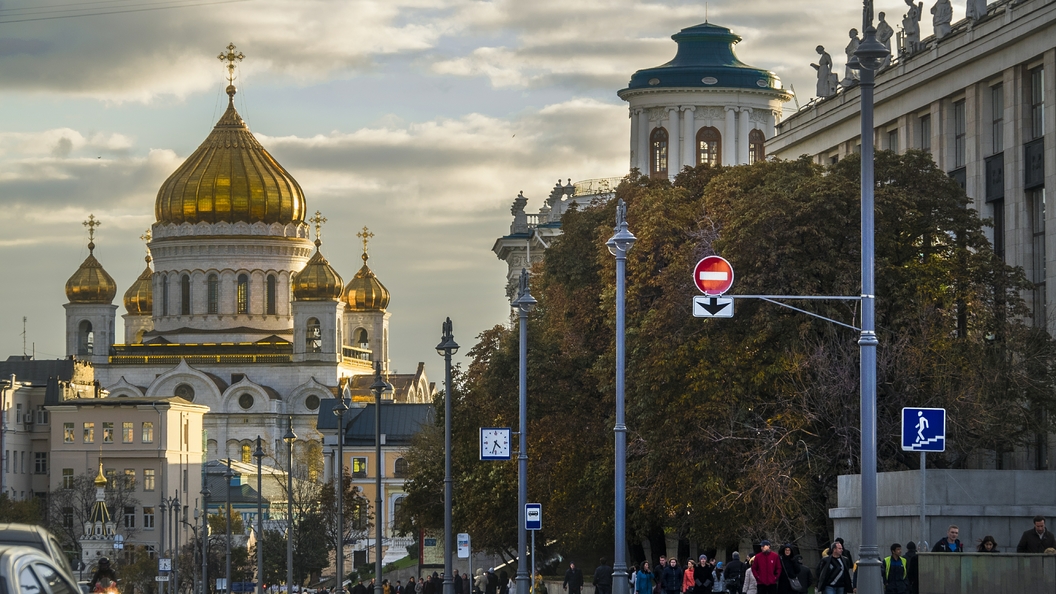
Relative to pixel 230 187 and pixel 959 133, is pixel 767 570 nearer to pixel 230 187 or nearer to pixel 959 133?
pixel 959 133

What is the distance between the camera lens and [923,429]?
75.7 feet

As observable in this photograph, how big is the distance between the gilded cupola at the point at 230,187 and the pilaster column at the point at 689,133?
66683mm

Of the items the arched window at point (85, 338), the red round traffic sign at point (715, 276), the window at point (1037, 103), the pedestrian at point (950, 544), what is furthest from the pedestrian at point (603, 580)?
the arched window at point (85, 338)

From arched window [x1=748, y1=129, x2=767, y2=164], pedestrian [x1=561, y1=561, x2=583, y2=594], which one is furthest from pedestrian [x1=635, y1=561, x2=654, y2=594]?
arched window [x1=748, y1=129, x2=767, y2=164]

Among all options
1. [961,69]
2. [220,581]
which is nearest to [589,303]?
[961,69]

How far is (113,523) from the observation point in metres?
122

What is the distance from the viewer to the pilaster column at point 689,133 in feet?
315

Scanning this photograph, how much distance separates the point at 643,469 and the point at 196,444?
4257 inches

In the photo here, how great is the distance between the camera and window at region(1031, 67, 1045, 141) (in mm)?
45781

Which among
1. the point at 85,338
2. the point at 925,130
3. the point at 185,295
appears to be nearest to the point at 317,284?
the point at 185,295

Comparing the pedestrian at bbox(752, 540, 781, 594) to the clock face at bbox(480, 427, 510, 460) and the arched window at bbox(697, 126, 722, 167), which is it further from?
the arched window at bbox(697, 126, 722, 167)

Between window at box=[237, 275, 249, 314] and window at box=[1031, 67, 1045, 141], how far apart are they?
116491 millimetres

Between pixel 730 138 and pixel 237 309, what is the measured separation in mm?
69811

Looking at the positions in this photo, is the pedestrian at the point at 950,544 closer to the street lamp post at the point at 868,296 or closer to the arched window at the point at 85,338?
the street lamp post at the point at 868,296
